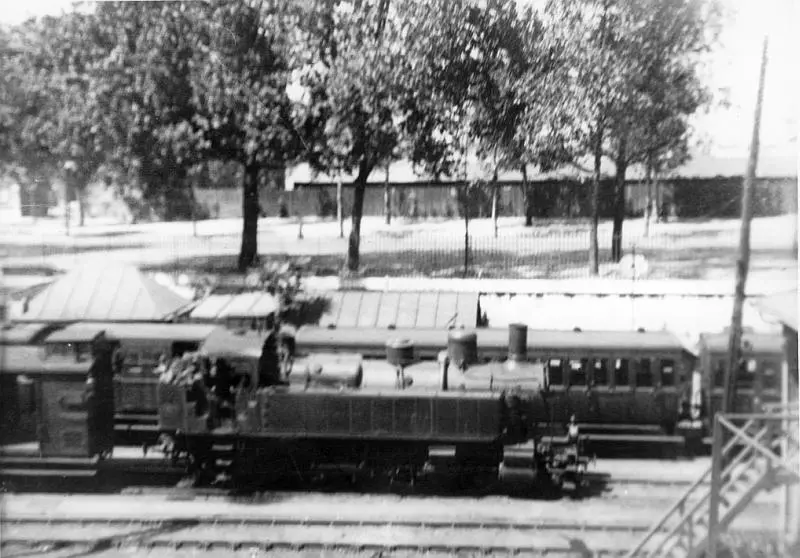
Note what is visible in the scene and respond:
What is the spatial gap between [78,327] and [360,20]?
11.3ft

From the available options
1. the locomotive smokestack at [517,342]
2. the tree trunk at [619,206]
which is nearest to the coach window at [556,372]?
the locomotive smokestack at [517,342]

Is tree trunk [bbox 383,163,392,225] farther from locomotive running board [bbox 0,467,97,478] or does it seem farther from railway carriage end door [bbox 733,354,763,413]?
locomotive running board [bbox 0,467,97,478]

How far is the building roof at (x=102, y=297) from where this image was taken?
5789 millimetres

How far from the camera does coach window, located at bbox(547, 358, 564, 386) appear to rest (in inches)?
234

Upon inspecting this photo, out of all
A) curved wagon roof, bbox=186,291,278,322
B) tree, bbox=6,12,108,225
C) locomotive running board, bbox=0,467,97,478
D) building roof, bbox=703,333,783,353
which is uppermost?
tree, bbox=6,12,108,225

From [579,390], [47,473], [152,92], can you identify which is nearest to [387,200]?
[152,92]

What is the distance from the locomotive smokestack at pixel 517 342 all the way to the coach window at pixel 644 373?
0.96 m

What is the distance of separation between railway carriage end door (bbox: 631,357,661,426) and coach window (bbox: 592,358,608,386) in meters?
0.23

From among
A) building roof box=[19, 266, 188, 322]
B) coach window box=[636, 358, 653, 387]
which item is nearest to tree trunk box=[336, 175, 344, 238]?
building roof box=[19, 266, 188, 322]

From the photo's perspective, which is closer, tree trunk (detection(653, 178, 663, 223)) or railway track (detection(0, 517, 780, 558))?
railway track (detection(0, 517, 780, 558))

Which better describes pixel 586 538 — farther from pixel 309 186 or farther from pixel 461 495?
pixel 309 186

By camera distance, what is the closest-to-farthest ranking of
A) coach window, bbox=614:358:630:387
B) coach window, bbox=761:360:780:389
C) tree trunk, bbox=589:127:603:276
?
coach window, bbox=761:360:780:389, tree trunk, bbox=589:127:603:276, coach window, bbox=614:358:630:387

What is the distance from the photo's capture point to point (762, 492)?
517 centimetres

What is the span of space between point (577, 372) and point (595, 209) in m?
1.45
